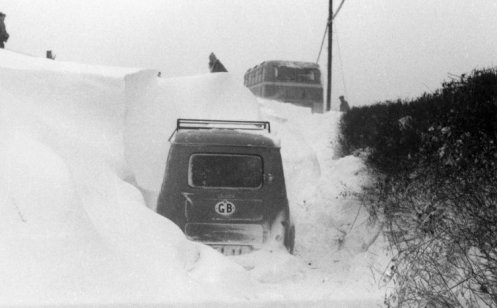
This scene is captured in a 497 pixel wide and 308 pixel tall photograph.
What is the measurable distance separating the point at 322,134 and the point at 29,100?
1099cm

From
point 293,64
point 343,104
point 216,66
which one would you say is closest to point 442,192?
point 216,66

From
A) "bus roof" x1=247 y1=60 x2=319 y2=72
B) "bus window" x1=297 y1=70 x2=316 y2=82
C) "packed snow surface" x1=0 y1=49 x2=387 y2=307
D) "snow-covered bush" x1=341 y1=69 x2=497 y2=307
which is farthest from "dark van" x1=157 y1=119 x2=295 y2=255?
"bus window" x1=297 y1=70 x2=316 y2=82

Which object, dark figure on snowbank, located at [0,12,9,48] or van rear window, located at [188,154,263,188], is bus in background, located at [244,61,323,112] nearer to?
dark figure on snowbank, located at [0,12,9,48]

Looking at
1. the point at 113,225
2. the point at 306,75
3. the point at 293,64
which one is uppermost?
the point at 293,64

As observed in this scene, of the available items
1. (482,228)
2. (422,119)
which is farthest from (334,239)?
(482,228)

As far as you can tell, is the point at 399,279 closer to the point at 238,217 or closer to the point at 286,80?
the point at 238,217

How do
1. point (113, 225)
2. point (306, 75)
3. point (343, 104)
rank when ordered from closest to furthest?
point (113, 225), point (306, 75), point (343, 104)

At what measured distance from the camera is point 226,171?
5996mm

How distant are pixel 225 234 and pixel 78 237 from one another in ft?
6.69

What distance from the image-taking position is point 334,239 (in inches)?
322

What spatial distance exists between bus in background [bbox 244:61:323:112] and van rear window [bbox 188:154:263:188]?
16.2m

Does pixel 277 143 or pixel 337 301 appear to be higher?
pixel 277 143

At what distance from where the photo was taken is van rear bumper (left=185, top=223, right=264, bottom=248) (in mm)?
5879

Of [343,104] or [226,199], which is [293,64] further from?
[226,199]
